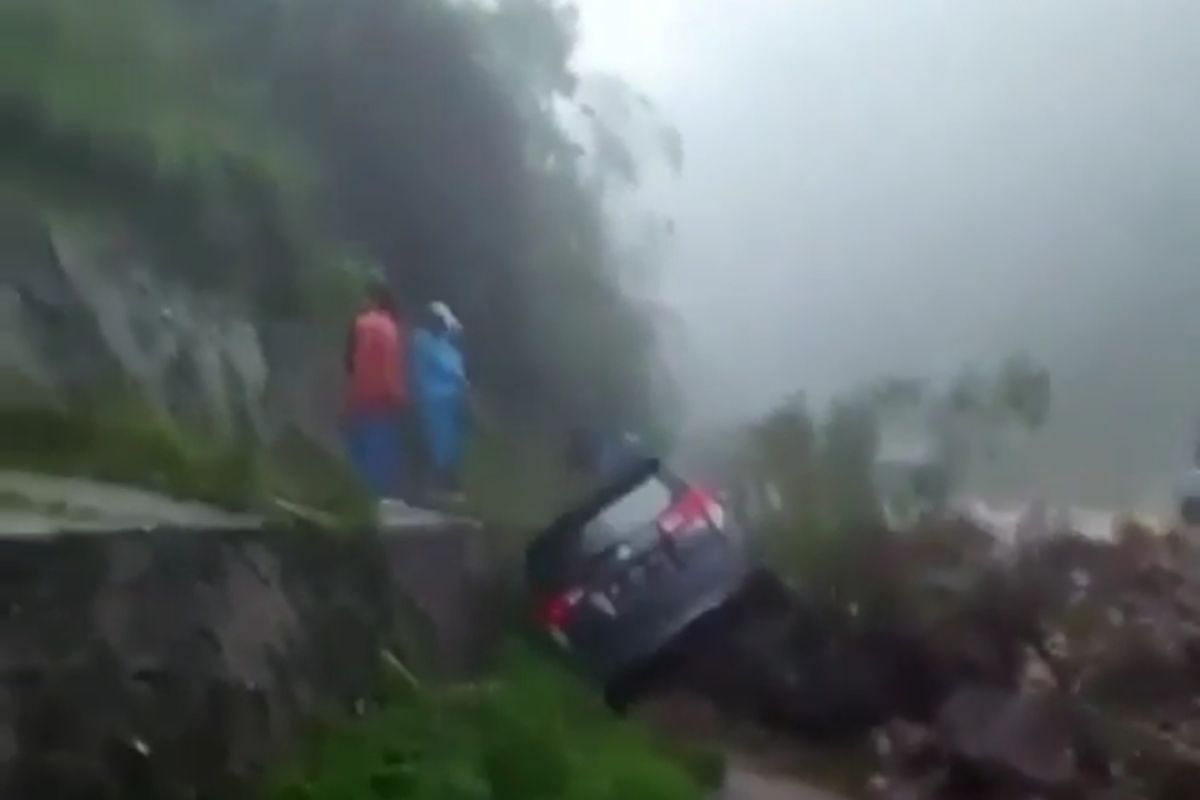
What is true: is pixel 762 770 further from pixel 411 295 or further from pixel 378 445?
pixel 411 295

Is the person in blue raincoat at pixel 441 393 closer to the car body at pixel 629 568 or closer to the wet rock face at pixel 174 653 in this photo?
the car body at pixel 629 568

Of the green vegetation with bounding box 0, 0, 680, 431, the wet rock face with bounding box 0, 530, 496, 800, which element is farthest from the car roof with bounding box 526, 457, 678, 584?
the wet rock face with bounding box 0, 530, 496, 800

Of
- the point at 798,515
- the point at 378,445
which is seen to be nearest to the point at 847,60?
the point at 798,515

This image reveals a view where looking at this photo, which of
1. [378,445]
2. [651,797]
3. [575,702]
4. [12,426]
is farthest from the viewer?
[378,445]

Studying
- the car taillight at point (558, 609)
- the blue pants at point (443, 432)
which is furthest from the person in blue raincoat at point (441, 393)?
the car taillight at point (558, 609)

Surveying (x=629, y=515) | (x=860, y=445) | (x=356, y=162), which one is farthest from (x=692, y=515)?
(x=356, y=162)

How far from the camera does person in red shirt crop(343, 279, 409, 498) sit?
3355mm

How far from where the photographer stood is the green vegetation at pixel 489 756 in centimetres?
241

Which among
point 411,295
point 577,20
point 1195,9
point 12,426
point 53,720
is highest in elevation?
point 1195,9

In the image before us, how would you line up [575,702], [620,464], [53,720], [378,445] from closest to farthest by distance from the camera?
[53,720] < [575,702] < [378,445] < [620,464]

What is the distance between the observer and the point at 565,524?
364 centimetres

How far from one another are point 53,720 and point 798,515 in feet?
6.86

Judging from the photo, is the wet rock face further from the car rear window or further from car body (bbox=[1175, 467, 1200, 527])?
car body (bbox=[1175, 467, 1200, 527])

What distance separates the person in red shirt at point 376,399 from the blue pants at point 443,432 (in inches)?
5.9
